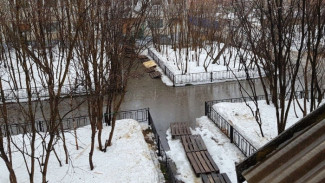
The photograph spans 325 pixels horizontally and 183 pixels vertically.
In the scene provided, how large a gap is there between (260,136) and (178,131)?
3259 millimetres

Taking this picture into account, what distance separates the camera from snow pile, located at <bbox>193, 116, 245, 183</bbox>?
1099 centimetres

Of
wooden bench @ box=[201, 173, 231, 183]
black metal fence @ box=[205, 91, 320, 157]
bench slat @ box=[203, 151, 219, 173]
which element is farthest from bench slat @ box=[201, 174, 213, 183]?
black metal fence @ box=[205, 91, 320, 157]

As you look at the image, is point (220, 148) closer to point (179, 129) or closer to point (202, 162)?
point (202, 162)

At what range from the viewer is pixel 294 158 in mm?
2611

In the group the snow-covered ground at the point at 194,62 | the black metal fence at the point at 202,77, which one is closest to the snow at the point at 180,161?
the black metal fence at the point at 202,77

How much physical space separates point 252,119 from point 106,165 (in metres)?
6.74

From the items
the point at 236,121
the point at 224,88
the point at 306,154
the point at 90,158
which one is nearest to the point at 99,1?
the point at 90,158

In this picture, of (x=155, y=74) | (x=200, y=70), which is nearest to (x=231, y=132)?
(x=155, y=74)

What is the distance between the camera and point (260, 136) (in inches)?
487

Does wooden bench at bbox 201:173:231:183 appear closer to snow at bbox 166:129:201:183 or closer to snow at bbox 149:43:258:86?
snow at bbox 166:129:201:183

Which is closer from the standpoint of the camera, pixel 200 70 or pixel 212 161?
pixel 212 161

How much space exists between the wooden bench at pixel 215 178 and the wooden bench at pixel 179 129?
10.5ft

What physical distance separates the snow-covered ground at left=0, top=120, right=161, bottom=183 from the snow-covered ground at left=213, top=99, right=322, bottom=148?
3889 millimetres

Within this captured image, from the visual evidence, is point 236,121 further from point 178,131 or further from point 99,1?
point 99,1
